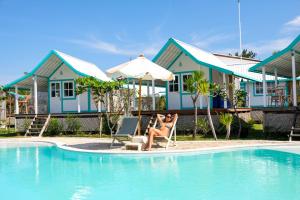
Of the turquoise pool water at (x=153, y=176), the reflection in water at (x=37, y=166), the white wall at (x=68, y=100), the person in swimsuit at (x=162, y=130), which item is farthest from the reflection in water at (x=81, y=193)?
the white wall at (x=68, y=100)

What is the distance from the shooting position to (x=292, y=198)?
18.4ft

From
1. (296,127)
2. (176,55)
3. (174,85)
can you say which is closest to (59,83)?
(174,85)

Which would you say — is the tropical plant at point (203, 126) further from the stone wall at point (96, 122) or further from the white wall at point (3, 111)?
the white wall at point (3, 111)

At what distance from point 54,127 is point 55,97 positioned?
11.2ft

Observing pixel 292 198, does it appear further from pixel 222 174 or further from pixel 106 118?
pixel 106 118

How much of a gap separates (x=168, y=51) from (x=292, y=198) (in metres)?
13.8

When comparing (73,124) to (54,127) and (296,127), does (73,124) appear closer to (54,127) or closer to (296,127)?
(54,127)

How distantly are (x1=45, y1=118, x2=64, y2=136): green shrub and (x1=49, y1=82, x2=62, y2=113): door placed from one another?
2827 mm

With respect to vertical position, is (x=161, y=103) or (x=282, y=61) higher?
(x=282, y=61)

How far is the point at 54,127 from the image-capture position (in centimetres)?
1928

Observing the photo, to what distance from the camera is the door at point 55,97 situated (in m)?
22.1

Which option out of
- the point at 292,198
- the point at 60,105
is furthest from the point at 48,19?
the point at 292,198

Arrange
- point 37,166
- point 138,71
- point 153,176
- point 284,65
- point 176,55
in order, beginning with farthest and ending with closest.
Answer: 1. point 176,55
2. point 284,65
3. point 138,71
4. point 37,166
5. point 153,176

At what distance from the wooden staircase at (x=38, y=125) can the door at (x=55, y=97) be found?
2.23 m
